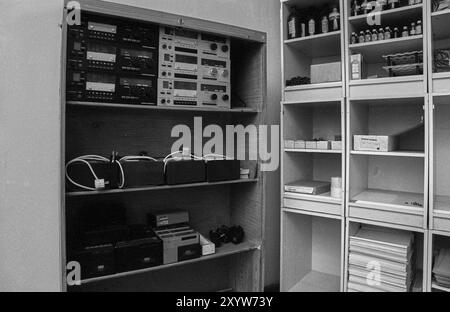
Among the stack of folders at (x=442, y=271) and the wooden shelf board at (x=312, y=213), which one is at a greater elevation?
the wooden shelf board at (x=312, y=213)

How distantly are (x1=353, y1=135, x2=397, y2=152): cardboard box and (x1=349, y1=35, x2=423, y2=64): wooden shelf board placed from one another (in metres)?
0.53

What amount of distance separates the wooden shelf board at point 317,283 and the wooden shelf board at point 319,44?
171 centimetres

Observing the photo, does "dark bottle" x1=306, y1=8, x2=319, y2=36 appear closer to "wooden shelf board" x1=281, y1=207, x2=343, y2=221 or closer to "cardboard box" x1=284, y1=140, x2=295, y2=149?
"cardboard box" x1=284, y1=140, x2=295, y2=149

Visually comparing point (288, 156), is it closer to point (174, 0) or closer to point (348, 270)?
point (348, 270)

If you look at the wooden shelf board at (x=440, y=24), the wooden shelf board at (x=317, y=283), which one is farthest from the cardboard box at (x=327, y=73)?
the wooden shelf board at (x=317, y=283)

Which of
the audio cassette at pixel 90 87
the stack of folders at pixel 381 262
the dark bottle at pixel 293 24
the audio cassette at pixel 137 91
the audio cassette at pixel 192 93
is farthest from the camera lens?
the dark bottle at pixel 293 24

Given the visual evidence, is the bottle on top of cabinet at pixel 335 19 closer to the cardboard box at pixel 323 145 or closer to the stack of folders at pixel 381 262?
the cardboard box at pixel 323 145

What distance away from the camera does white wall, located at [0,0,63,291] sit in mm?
1519

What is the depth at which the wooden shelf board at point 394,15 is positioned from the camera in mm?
1715

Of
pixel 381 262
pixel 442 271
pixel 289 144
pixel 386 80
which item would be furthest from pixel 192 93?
pixel 442 271

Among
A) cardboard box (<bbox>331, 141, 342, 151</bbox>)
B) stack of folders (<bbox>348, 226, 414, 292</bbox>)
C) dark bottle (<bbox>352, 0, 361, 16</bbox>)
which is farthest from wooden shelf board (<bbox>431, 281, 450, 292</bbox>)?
dark bottle (<bbox>352, 0, 361, 16</bbox>)

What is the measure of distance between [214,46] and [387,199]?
1.39 m

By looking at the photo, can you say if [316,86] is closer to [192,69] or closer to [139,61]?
[192,69]
